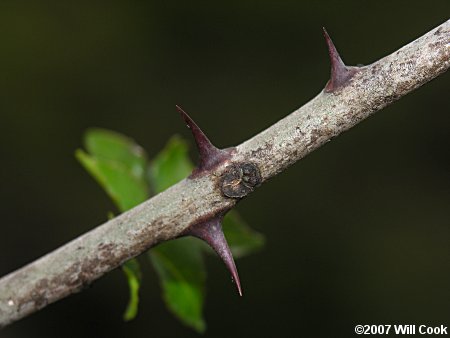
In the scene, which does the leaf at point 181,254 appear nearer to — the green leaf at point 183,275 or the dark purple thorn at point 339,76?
the green leaf at point 183,275

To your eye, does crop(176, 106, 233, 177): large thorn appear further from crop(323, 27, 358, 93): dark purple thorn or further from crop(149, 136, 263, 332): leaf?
crop(149, 136, 263, 332): leaf

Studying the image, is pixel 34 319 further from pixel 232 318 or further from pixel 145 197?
pixel 145 197

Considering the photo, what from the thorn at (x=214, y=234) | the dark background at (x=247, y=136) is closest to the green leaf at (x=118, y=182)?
the thorn at (x=214, y=234)

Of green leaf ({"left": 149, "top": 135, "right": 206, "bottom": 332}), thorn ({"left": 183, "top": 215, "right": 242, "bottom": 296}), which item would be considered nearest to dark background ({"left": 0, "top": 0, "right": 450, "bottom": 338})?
green leaf ({"left": 149, "top": 135, "right": 206, "bottom": 332})

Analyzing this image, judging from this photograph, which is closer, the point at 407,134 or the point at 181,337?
the point at 181,337

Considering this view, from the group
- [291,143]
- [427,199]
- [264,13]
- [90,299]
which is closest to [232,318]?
[90,299]

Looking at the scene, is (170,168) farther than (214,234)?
Yes

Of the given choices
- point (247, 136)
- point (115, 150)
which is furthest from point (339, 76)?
point (247, 136)

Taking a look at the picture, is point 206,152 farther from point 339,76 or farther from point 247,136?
point 247,136
